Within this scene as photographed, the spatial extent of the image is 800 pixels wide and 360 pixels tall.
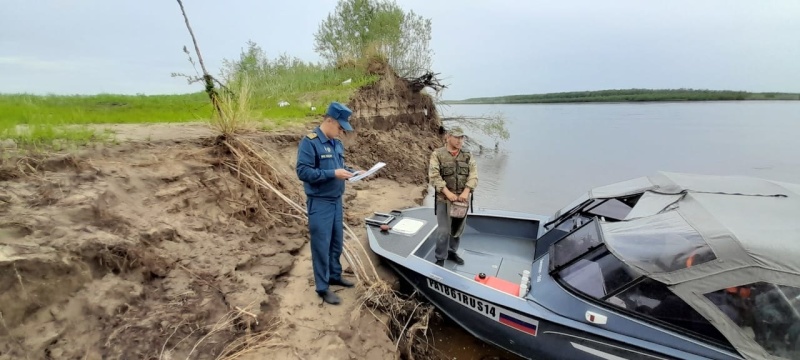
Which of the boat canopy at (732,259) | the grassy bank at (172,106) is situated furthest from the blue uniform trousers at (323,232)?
the grassy bank at (172,106)

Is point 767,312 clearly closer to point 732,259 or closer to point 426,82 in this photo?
point 732,259

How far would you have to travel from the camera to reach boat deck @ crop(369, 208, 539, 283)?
3.96 m

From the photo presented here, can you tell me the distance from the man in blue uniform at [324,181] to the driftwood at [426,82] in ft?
32.7

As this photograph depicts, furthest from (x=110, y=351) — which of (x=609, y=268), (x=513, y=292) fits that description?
(x=609, y=268)

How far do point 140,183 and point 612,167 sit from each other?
14.1 metres

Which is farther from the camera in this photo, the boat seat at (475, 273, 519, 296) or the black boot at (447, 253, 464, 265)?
the black boot at (447, 253, 464, 265)

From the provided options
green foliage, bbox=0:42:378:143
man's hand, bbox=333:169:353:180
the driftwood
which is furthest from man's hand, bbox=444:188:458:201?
the driftwood

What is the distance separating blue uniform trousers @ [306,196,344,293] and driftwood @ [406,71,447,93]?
393 inches

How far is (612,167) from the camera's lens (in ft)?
43.1

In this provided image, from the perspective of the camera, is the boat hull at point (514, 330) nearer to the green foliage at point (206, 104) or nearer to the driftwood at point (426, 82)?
the green foliage at point (206, 104)

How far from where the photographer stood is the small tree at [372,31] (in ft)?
49.8

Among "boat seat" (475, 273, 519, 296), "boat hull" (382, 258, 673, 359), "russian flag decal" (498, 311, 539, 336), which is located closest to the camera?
"boat hull" (382, 258, 673, 359)

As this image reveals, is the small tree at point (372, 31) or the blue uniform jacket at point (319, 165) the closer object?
the blue uniform jacket at point (319, 165)

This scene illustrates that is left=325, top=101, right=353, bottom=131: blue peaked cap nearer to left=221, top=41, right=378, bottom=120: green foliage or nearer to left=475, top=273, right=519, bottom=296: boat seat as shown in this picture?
left=475, top=273, right=519, bottom=296: boat seat
